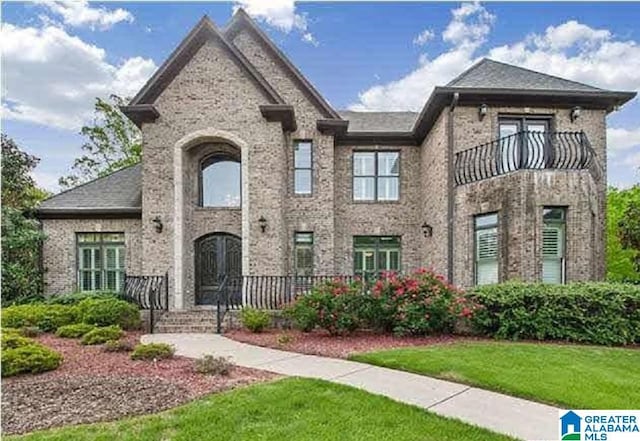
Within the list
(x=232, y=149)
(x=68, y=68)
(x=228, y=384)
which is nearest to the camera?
(x=228, y=384)

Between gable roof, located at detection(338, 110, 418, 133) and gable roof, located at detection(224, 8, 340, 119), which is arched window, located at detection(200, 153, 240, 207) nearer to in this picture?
gable roof, located at detection(224, 8, 340, 119)

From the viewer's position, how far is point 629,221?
42.2 feet

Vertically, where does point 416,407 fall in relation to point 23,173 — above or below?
below

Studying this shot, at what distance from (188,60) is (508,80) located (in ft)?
30.9

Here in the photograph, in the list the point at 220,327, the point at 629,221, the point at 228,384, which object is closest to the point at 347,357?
the point at 228,384

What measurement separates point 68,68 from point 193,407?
20.5 metres

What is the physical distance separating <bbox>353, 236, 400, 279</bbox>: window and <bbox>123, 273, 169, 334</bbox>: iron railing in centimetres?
613

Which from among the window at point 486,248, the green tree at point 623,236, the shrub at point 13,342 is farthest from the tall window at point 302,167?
the green tree at point 623,236

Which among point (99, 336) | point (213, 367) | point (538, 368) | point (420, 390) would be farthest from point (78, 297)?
point (538, 368)

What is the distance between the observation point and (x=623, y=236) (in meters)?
13.0

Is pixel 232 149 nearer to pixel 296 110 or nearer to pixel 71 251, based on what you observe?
pixel 296 110

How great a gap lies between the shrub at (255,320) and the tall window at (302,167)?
4.98 m

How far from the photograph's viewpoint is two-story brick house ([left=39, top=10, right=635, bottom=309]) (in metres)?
11.2

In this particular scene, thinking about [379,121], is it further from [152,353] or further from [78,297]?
→ [152,353]
